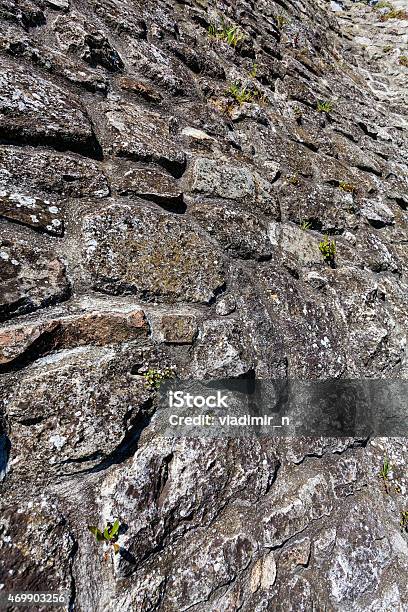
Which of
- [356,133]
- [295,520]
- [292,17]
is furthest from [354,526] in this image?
[292,17]

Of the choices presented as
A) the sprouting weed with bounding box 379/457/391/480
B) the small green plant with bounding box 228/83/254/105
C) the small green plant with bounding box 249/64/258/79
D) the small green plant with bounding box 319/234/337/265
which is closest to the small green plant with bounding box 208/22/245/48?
the small green plant with bounding box 249/64/258/79

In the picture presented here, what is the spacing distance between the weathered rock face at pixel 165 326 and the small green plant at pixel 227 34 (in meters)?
0.55

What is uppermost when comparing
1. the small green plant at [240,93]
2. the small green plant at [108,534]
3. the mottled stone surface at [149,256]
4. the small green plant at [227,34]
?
the small green plant at [227,34]

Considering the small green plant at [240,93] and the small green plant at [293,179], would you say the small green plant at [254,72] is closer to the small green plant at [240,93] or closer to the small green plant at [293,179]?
the small green plant at [240,93]

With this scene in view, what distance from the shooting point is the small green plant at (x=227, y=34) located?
3.87m

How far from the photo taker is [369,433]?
2.41m

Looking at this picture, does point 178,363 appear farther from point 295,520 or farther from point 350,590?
point 350,590

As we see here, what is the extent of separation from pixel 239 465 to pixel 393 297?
1.98 m

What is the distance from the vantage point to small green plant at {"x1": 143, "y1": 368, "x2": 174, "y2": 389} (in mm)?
1793
